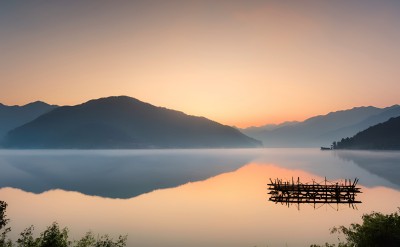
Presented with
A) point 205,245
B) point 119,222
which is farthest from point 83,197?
point 205,245

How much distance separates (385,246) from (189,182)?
361 ft

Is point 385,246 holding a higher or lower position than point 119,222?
higher

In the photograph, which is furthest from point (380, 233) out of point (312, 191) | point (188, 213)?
point (188, 213)

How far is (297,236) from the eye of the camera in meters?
58.2

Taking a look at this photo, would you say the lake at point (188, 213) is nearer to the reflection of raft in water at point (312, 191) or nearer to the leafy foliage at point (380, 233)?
the reflection of raft in water at point (312, 191)

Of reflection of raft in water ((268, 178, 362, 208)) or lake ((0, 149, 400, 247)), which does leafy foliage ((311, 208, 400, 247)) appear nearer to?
reflection of raft in water ((268, 178, 362, 208))

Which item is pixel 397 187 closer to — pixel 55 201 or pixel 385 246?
pixel 385 246

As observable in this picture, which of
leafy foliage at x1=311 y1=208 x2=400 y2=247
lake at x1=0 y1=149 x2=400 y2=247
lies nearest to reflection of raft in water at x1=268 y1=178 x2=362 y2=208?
lake at x1=0 y1=149 x2=400 y2=247

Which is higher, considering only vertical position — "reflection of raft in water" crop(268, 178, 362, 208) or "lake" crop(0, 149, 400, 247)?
"reflection of raft in water" crop(268, 178, 362, 208)

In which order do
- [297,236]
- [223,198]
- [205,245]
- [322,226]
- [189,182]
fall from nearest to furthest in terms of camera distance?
[205,245], [297,236], [322,226], [223,198], [189,182]

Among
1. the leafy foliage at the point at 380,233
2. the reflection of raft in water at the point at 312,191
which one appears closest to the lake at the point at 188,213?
the reflection of raft in water at the point at 312,191

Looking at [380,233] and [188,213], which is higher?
[380,233]

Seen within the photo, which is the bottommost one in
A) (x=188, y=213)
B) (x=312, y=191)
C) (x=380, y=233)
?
(x=188, y=213)

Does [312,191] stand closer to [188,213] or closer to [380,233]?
[380,233]
